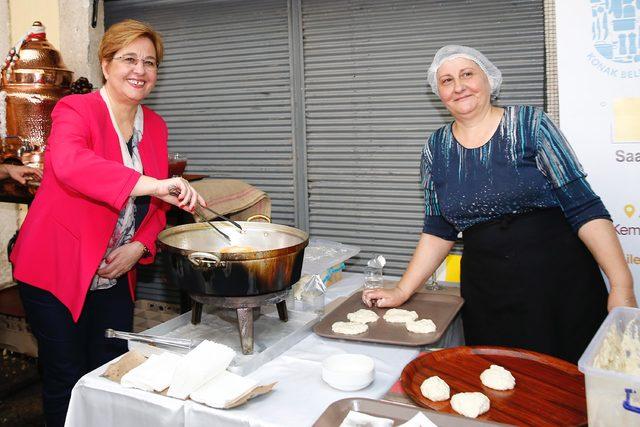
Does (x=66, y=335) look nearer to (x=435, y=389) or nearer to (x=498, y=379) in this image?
(x=435, y=389)

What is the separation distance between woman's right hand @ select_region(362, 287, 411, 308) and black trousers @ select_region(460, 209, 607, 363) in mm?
330

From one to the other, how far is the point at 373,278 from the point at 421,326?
27.5 inches

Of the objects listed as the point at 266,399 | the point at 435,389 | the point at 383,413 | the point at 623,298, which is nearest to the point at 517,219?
the point at 623,298

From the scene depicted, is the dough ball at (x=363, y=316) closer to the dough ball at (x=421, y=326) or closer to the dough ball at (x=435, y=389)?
the dough ball at (x=421, y=326)

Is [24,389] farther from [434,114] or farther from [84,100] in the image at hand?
[434,114]

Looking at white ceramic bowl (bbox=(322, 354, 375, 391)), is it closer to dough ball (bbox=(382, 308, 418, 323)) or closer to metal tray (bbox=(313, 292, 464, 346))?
metal tray (bbox=(313, 292, 464, 346))

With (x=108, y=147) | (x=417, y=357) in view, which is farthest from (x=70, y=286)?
(x=417, y=357)

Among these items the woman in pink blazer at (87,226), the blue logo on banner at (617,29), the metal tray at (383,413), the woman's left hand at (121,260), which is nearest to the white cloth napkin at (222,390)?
the metal tray at (383,413)

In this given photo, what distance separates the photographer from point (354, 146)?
149 inches

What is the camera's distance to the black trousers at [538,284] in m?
2.38

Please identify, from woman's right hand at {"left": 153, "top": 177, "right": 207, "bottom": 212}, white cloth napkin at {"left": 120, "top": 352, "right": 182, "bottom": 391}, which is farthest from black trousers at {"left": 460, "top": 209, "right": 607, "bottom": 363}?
white cloth napkin at {"left": 120, "top": 352, "right": 182, "bottom": 391}

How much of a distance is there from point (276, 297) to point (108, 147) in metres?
1.07

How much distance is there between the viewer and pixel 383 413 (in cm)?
156

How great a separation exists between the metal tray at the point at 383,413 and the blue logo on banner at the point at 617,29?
2.13 m
